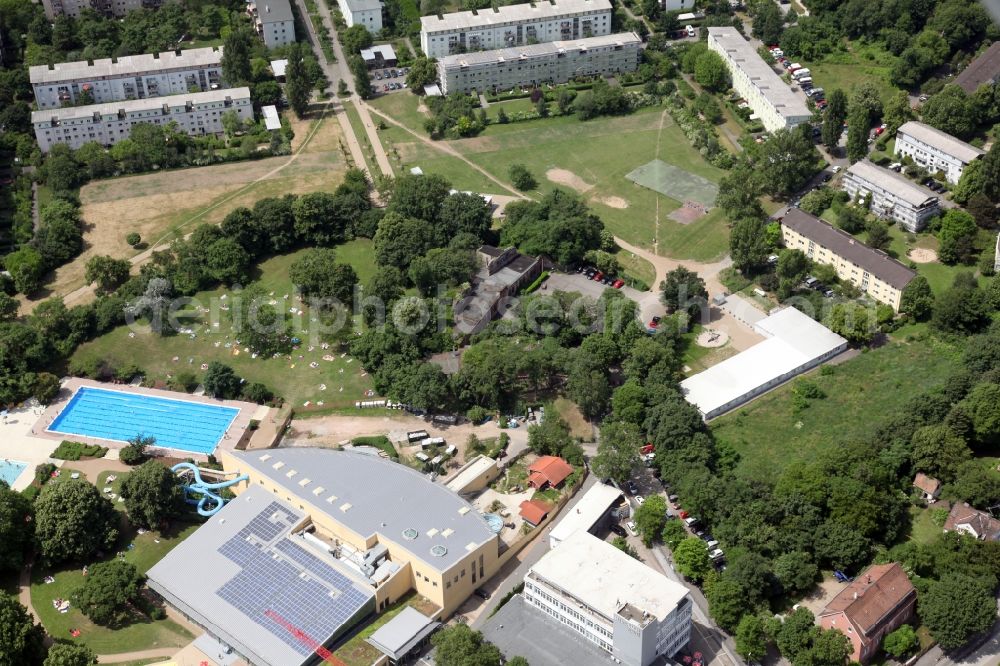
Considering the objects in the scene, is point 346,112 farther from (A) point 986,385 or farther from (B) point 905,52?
(A) point 986,385

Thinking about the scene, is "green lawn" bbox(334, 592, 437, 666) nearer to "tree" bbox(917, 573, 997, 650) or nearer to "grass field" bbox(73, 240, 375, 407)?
"grass field" bbox(73, 240, 375, 407)

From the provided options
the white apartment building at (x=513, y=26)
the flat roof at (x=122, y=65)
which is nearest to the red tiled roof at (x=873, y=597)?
the white apartment building at (x=513, y=26)

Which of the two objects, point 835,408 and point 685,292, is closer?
point 835,408

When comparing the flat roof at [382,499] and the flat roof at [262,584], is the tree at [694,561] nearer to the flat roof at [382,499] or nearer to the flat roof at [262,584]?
the flat roof at [382,499]

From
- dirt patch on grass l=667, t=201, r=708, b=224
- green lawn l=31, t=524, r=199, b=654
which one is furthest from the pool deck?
dirt patch on grass l=667, t=201, r=708, b=224

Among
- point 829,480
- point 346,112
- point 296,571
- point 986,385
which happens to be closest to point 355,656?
point 296,571

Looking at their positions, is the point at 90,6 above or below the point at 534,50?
above

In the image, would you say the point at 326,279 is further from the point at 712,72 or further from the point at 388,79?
the point at 712,72

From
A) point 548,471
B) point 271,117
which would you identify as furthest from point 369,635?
point 271,117
